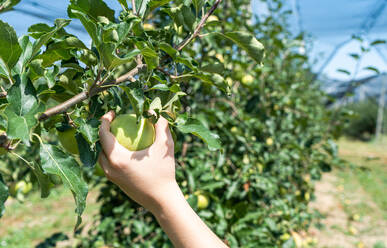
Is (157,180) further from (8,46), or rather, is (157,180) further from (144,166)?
(8,46)

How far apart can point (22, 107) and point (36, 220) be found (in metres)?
3.53

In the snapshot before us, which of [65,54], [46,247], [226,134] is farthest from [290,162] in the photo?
[65,54]

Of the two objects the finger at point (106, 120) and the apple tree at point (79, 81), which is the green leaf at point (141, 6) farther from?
the finger at point (106, 120)

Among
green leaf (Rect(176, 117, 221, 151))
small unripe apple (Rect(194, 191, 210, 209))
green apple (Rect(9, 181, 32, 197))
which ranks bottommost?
green apple (Rect(9, 181, 32, 197))

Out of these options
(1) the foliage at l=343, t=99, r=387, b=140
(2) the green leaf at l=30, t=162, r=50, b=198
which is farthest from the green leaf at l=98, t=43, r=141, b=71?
(1) the foliage at l=343, t=99, r=387, b=140

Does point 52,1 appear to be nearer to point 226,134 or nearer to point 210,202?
point 226,134

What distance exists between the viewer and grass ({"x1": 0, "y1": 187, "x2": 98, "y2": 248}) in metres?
3.04

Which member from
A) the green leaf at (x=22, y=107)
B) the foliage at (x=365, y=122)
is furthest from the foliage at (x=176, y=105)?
the foliage at (x=365, y=122)

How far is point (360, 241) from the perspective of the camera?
10.6 ft

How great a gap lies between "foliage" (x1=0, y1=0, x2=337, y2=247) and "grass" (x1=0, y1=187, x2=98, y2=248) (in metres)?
1.66

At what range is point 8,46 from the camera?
0.48 metres

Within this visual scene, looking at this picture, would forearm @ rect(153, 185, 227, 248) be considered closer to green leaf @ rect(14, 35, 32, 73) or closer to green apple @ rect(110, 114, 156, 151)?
green apple @ rect(110, 114, 156, 151)

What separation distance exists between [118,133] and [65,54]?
0.56 feet

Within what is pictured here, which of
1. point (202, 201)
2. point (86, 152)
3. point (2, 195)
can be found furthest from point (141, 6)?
point (202, 201)
